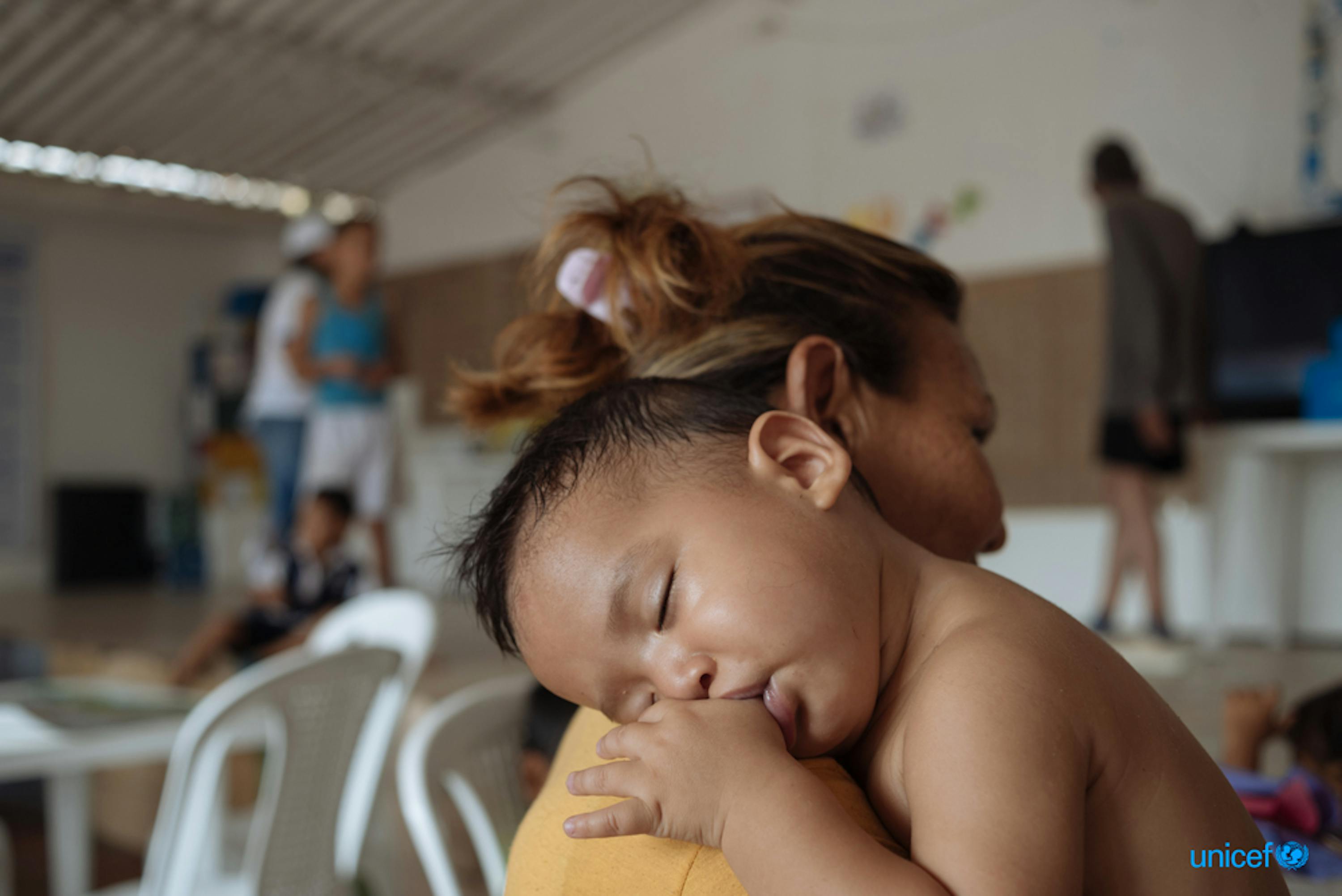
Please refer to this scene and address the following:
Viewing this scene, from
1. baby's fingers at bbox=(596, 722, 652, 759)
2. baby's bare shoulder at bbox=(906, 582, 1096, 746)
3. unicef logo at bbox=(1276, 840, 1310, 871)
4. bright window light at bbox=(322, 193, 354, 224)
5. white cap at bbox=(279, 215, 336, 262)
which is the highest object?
bright window light at bbox=(322, 193, 354, 224)

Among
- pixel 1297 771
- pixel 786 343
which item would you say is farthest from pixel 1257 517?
pixel 786 343

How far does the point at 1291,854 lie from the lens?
2.93 feet

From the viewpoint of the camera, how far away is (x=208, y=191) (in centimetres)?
941

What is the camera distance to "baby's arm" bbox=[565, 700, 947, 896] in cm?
49

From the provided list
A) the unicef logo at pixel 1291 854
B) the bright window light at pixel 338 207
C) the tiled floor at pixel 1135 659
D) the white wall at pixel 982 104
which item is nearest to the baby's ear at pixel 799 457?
the unicef logo at pixel 1291 854

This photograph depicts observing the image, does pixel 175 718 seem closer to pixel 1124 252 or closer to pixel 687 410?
pixel 687 410

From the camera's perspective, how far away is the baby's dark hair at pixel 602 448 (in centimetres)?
65

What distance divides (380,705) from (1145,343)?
3.16m

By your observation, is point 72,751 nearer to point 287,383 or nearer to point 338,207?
point 287,383

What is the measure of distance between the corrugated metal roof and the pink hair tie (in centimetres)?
688

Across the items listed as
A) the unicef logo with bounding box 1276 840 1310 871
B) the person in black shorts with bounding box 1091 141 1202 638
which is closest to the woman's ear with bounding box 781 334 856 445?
the unicef logo with bounding box 1276 840 1310 871

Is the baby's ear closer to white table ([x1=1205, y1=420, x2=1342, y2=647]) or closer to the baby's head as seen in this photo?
the baby's head

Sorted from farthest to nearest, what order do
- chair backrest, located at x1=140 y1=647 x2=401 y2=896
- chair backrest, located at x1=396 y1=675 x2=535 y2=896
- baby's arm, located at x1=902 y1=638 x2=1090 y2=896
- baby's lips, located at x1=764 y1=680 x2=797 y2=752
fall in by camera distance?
1. chair backrest, located at x1=140 y1=647 x2=401 y2=896
2. chair backrest, located at x1=396 y1=675 x2=535 y2=896
3. baby's lips, located at x1=764 y1=680 x2=797 y2=752
4. baby's arm, located at x1=902 y1=638 x2=1090 y2=896

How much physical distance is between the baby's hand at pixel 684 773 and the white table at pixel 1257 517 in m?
4.71
